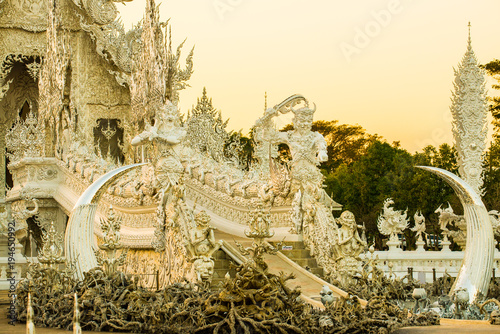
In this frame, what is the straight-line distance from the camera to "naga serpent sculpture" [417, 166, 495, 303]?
1182 centimetres

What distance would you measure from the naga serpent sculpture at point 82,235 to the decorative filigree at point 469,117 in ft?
31.5

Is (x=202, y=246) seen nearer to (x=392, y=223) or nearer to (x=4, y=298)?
(x=4, y=298)

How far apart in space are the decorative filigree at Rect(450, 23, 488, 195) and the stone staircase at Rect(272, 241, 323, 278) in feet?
20.6

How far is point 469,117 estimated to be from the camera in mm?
17531

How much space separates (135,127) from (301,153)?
801cm

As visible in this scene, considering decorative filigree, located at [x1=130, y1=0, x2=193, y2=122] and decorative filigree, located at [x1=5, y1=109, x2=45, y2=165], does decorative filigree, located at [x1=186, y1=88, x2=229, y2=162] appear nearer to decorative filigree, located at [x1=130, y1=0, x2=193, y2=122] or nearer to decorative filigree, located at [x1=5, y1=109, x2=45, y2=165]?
decorative filigree, located at [x1=130, y1=0, x2=193, y2=122]

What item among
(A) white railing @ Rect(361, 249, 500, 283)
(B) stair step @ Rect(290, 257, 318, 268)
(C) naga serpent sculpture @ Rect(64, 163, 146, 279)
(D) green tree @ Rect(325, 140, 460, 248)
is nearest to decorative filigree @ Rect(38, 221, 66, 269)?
(C) naga serpent sculpture @ Rect(64, 163, 146, 279)

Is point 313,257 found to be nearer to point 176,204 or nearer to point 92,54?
point 176,204

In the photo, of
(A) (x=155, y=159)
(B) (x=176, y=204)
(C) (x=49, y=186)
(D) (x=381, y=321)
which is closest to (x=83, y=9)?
(C) (x=49, y=186)

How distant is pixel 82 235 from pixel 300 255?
3.66 meters

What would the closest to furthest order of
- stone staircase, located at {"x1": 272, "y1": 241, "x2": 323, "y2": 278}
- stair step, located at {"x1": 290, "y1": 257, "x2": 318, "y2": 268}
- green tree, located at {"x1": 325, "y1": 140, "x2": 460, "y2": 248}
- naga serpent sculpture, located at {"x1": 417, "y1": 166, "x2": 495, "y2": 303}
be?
naga serpent sculpture, located at {"x1": 417, "y1": 166, "x2": 495, "y2": 303} < stone staircase, located at {"x1": 272, "y1": 241, "x2": 323, "y2": 278} < stair step, located at {"x1": 290, "y1": 257, "x2": 318, "y2": 268} < green tree, located at {"x1": 325, "y1": 140, "x2": 460, "y2": 248}

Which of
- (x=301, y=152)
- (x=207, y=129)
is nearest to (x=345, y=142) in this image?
(x=207, y=129)

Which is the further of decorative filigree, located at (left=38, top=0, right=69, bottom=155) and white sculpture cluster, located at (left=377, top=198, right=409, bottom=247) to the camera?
decorative filigree, located at (left=38, top=0, right=69, bottom=155)

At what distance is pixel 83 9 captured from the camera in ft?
68.0
